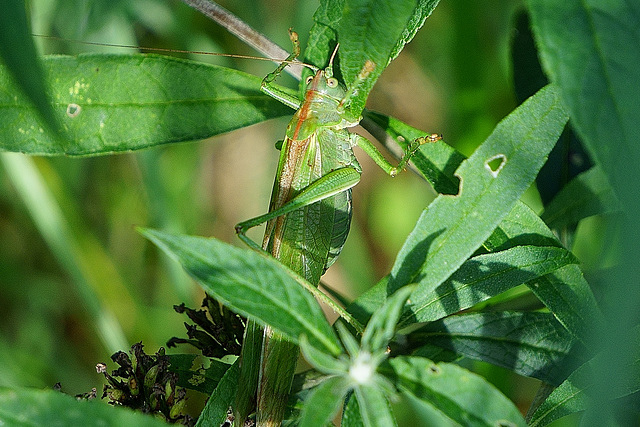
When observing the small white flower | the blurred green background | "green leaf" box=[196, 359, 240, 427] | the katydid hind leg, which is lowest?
the small white flower

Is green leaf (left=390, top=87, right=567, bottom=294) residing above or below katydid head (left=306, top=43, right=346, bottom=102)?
below

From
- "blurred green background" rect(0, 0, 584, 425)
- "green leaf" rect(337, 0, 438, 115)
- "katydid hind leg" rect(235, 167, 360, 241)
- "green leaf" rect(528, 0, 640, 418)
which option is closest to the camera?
"green leaf" rect(528, 0, 640, 418)

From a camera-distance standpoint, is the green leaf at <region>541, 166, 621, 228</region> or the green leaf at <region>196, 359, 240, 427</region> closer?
the green leaf at <region>196, 359, 240, 427</region>

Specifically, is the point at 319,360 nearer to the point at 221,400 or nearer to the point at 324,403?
the point at 324,403

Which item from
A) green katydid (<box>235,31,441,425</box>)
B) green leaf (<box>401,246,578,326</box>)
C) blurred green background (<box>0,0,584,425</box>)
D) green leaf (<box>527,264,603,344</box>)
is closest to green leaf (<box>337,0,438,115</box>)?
green katydid (<box>235,31,441,425</box>)

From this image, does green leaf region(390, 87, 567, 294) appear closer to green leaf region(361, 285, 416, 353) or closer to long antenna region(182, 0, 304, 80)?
green leaf region(361, 285, 416, 353)

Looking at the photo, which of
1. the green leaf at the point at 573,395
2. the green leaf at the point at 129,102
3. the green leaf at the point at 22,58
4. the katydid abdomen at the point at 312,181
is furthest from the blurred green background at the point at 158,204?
the green leaf at the point at 22,58

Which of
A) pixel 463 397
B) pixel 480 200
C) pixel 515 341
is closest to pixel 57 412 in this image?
pixel 463 397

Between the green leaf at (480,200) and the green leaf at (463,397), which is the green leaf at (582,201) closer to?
the green leaf at (480,200)
